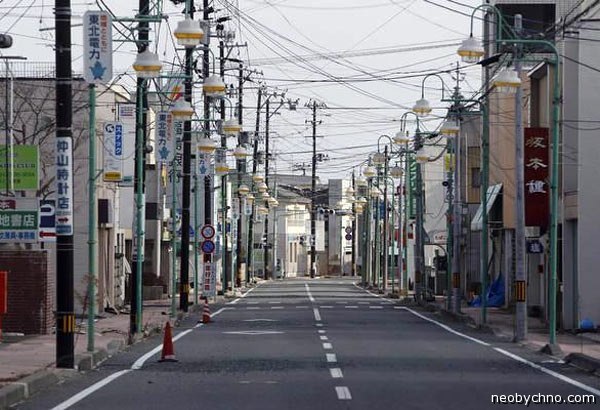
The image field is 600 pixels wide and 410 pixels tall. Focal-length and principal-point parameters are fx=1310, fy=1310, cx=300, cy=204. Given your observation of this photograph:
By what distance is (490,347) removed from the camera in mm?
31562

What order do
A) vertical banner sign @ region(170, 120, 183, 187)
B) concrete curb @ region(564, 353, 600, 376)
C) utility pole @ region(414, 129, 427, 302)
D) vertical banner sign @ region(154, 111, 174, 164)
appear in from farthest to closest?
utility pole @ region(414, 129, 427, 302) < vertical banner sign @ region(170, 120, 183, 187) < vertical banner sign @ region(154, 111, 174, 164) < concrete curb @ region(564, 353, 600, 376)

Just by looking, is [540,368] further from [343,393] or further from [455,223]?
[455,223]

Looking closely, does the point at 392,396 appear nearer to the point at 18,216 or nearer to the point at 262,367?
the point at 262,367

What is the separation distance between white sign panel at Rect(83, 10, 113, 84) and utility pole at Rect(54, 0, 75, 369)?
1.32 m

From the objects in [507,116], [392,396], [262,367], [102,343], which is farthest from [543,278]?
[392,396]

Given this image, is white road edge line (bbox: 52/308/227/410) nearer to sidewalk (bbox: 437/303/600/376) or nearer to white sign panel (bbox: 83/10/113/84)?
white sign panel (bbox: 83/10/113/84)

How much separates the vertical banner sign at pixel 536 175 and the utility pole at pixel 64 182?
20061 millimetres

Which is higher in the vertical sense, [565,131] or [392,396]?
[565,131]

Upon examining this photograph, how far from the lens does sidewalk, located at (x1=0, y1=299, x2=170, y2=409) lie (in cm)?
1969

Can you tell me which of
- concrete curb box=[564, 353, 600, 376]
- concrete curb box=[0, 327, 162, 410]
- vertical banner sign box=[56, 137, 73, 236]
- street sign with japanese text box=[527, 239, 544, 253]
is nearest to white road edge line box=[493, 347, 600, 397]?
concrete curb box=[564, 353, 600, 376]

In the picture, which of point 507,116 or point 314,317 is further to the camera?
point 507,116

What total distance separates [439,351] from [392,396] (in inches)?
424

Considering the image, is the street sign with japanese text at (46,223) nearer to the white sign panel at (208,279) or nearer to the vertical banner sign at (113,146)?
the vertical banner sign at (113,146)

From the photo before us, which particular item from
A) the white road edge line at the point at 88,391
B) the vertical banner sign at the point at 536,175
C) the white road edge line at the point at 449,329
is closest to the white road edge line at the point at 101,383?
the white road edge line at the point at 88,391
